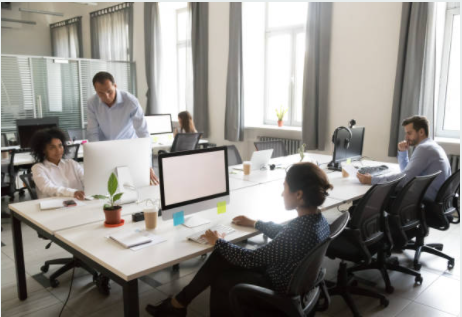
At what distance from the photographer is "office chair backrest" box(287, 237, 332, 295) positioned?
1.52 meters

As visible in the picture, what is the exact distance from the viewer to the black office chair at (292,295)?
158 cm

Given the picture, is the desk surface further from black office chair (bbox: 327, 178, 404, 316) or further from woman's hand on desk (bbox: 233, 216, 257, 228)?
black office chair (bbox: 327, 178, 404, 316)

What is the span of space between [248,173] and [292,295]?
1993 mm

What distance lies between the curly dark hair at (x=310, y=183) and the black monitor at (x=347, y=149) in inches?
74.9

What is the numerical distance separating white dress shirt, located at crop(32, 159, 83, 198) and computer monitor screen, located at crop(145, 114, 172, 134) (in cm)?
316

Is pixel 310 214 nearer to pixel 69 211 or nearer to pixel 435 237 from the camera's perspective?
pixel 69 211

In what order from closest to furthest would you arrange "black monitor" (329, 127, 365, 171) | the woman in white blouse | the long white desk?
1. the long white desk
2. the woman in white blouse
3. "black monitor" (329, 127, 365, 171)

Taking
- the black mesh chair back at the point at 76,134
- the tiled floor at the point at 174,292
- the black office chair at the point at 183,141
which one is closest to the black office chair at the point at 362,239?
the tiled floor at the point at 174,292

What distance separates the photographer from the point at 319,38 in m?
5.32

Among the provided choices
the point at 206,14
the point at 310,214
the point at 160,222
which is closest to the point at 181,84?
the point at 206,14

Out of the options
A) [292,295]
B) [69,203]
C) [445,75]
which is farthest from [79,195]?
[445,75]

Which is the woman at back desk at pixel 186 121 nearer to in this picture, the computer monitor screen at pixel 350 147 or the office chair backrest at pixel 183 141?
the office chair backrest at pixel 183 141

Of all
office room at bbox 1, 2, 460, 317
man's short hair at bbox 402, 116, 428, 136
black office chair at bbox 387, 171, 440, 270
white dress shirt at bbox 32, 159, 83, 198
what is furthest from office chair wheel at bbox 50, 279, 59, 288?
man's short hair at bbox 402, 116, 428, 136

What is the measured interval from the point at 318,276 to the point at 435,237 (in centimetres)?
252
